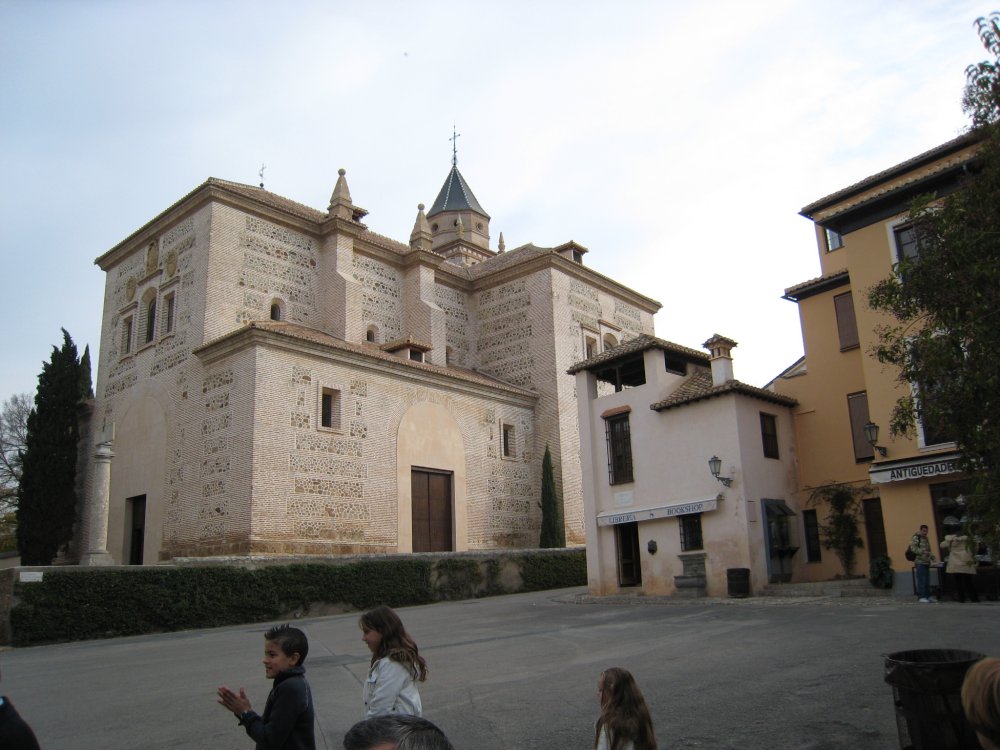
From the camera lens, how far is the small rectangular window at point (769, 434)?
19.8 meters

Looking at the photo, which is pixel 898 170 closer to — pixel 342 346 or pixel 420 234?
pixel 342 346

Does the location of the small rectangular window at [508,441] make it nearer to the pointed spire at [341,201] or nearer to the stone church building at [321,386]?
the stone church building at [321,386]

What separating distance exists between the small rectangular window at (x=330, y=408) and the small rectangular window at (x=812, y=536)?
13.1 m

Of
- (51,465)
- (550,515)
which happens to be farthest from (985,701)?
(51,465)

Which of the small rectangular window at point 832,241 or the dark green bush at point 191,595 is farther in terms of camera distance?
the small rectangular window at point 832,241

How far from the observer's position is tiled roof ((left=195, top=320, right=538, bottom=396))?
23188mm

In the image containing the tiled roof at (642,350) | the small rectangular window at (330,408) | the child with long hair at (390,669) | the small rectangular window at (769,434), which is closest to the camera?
the child with long hair at (390,669)

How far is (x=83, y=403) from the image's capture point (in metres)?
29.7

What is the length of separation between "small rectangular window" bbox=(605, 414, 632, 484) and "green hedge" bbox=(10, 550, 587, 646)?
4.81m

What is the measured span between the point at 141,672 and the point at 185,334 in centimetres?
1648

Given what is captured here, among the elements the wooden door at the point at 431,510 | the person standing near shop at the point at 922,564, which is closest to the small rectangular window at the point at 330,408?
the wooden door at the point at 431,510

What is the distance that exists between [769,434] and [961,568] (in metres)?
6.34

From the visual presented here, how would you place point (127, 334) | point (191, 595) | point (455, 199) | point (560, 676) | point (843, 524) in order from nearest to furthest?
point (560, 676) → point (191, 595) → point (843, 524) → point (127, 334) → point (455, 199)

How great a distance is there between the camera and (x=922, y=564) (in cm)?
1462
